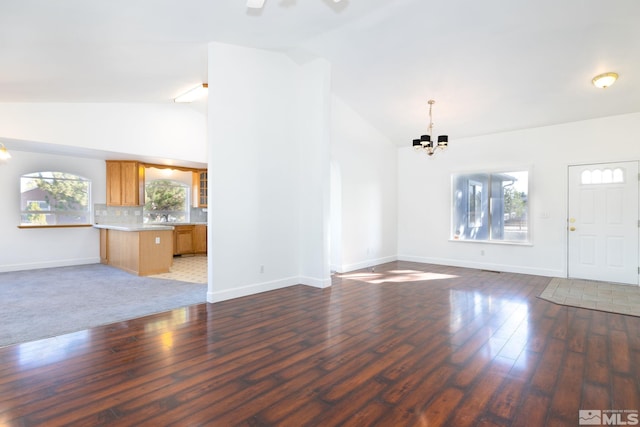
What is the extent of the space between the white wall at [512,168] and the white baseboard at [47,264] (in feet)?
25.3

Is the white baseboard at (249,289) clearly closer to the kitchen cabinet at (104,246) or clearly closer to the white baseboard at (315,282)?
the white baseboard at (315,282)

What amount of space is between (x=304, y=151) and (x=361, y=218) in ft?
7.35

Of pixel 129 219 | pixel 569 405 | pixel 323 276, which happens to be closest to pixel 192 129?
pixel 129 219

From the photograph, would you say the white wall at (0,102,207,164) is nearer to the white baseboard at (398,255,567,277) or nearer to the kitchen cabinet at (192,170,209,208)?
the kitchen cabinet at (192,170,209,208)

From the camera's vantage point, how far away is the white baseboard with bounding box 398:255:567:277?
6.17m

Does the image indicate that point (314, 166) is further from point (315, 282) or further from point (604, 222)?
point (604, 222)

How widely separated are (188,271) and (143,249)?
99 centimetres

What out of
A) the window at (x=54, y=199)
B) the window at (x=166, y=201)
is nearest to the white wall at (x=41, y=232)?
the window at (x=54, y=199)

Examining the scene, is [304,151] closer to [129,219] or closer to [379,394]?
[379,394]

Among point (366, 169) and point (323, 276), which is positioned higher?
point (366, 169)

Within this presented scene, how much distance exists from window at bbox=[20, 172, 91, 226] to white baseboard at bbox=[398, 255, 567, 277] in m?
7.93

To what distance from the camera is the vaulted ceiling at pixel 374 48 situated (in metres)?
3.42

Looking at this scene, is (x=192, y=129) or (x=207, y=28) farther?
(x=192, y=129)

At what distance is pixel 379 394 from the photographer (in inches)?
86.7
